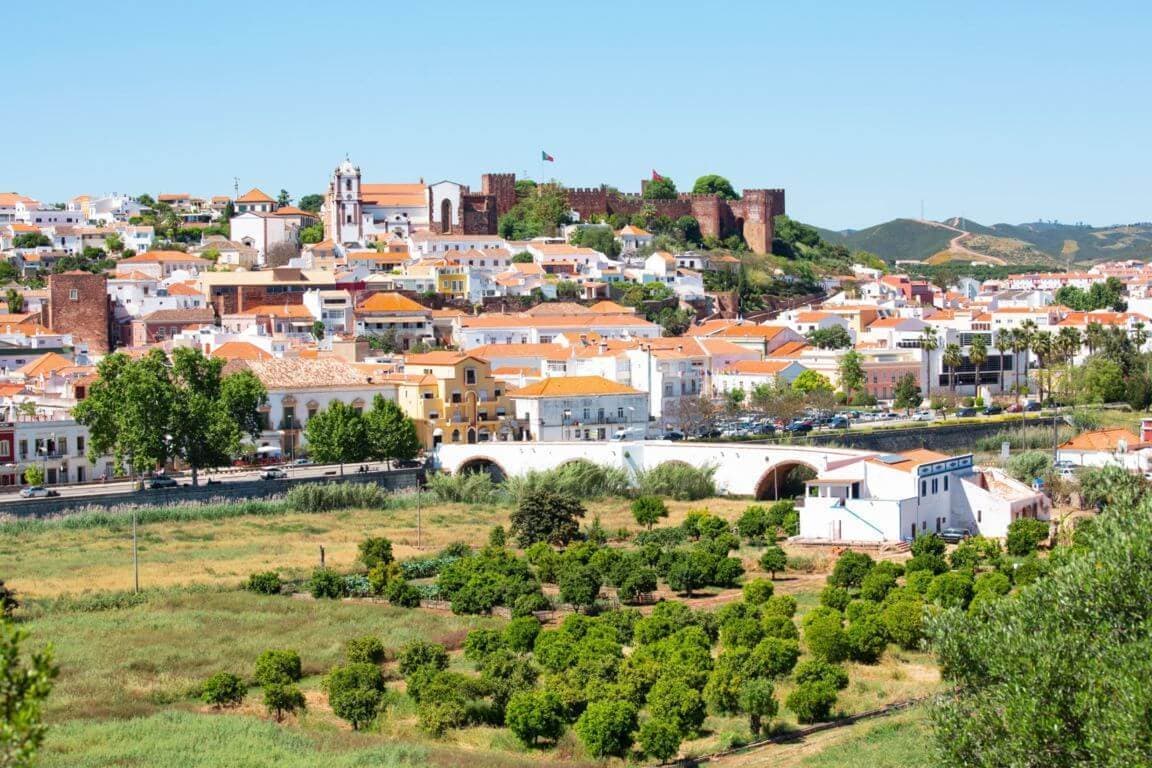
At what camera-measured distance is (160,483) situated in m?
46.0

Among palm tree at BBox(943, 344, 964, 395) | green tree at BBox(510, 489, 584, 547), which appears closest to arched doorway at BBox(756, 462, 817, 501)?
green tree at BBox(510, 489, 584, 547)

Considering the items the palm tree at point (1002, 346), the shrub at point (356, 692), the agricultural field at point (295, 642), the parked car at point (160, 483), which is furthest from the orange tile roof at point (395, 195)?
the shrub at point (356, 692)

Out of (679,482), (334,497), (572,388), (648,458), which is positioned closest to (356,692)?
(334,497)

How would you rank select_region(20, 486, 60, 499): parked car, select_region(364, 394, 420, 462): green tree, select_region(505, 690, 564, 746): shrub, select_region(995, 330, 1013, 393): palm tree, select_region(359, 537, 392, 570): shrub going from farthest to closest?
select_region(995, 330, 1013, 393): palm tree < select_region(364, 394, 420, 462): green tree < select_region(20, 486, 60, 499): parked car < select_region(359, 537, 392, 570): shrub < select_region(505, 690, 564, 746): shrub

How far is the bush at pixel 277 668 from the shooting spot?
990 inches

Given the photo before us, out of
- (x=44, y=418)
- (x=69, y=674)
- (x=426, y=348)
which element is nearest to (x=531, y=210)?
(x=426, y=348)

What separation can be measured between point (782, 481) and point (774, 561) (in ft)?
43.4

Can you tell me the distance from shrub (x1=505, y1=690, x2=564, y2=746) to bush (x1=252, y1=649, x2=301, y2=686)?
3.88 metres

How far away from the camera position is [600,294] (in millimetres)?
84625

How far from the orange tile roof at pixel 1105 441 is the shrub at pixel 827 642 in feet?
79.2

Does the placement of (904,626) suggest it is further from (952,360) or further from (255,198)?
(255,198)

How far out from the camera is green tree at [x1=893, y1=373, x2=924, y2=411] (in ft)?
220

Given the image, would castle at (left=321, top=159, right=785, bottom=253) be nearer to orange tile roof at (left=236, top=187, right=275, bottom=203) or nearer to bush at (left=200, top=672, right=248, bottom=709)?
orange tile roof at (left=236, top=187, right=275, bottom=203)

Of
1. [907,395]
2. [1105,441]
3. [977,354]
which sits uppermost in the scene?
[977,354]
